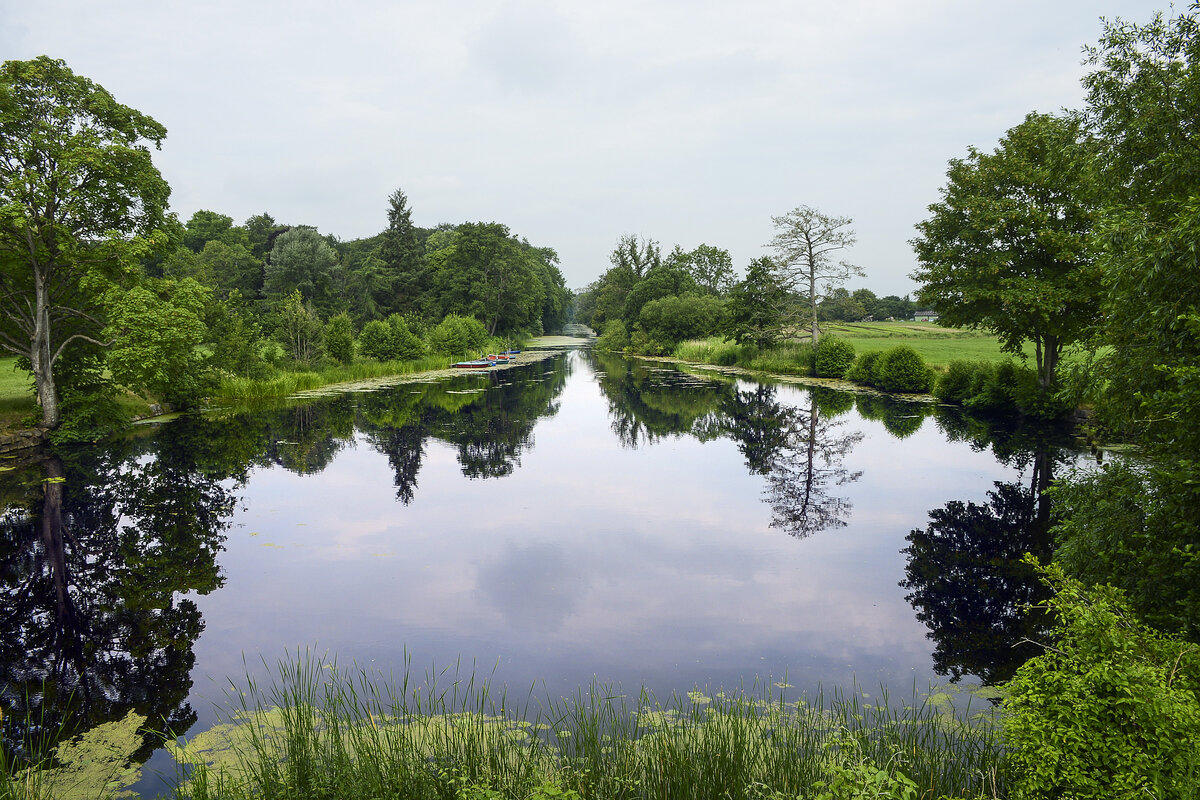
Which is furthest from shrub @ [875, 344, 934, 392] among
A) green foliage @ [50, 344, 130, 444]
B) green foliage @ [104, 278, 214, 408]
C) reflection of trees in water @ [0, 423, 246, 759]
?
green foliage @ [50, 344, 130, 444]

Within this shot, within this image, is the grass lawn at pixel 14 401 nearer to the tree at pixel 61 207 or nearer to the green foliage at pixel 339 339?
the tree at pixel 61 207

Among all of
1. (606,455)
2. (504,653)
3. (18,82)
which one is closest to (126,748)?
(504,653)

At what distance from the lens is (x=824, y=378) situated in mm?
32750

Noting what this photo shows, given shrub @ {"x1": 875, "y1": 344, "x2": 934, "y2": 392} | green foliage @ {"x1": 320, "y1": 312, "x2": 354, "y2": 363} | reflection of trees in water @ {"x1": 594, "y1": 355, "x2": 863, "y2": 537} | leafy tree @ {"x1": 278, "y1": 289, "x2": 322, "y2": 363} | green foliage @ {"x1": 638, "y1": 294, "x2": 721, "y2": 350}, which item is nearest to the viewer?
reflection of trees in water @ {"x1": 594, "y1": 355, "x2": 863, "y2": 537}

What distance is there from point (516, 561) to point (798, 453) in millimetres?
8998

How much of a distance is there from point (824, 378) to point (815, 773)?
31.1m

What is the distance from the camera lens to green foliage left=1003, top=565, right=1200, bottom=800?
2750mm

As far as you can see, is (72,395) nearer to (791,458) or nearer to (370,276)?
(791,458)

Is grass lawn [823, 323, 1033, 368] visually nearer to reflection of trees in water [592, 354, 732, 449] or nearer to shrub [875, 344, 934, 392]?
shrub [875, 344, 934, 392]

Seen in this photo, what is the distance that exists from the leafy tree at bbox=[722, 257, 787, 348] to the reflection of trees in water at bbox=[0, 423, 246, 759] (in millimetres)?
31623

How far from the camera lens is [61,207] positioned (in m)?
14.8

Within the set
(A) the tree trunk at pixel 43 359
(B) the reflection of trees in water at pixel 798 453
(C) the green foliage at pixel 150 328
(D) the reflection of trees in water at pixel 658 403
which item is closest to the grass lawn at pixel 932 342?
(D) the reflection of trees in water at pixel 658 403

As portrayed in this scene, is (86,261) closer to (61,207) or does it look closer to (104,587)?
(61,207)

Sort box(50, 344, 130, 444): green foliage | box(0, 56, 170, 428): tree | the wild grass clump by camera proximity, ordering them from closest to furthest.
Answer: box(0, 56, 170, 428): tree → box(50, 344, 130, 444): green foliage → the wild grass clump
